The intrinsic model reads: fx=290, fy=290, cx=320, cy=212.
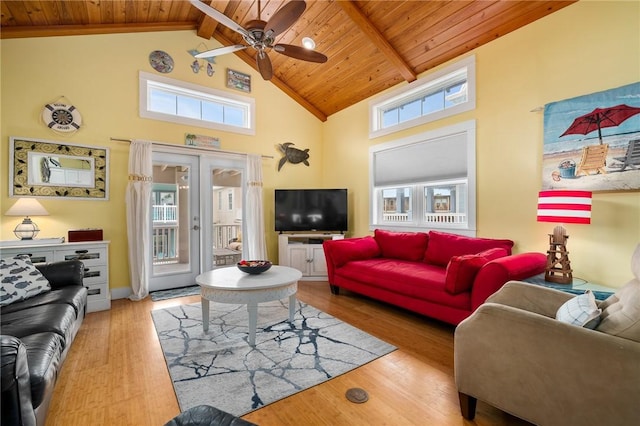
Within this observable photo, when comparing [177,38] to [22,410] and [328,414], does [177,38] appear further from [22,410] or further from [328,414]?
[328,414]

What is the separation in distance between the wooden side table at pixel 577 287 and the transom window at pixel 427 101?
2076 mm

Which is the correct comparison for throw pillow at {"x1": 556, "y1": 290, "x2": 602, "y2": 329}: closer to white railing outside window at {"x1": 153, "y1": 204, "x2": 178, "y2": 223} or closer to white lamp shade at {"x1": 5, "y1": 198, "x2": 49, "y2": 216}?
white railing outside window at {"x1": 153, "y1": 204, "x2": 178, "y2": 223}

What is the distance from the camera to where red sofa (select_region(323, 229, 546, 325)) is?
2.39 m

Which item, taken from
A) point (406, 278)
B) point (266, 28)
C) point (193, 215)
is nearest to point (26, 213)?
point (193, 215)

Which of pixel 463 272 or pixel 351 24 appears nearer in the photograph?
pixel 463 272

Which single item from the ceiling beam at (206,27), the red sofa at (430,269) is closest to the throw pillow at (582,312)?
the red sofa at (430,269)

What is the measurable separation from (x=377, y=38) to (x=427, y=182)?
1.94 metres

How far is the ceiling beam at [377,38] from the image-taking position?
3.33 m

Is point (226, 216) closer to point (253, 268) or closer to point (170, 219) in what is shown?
point (170, 219)

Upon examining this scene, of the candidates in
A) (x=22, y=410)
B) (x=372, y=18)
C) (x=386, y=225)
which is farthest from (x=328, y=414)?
(x=372, y=18)

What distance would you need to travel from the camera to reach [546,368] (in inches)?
50.6

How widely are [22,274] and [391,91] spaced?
4609 mm

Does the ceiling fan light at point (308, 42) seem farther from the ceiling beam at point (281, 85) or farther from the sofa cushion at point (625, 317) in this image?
the sofa cushion at point (625, 317)

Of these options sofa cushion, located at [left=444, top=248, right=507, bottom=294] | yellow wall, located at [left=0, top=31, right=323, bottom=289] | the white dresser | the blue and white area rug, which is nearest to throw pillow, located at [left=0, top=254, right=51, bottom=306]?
the white dresser
